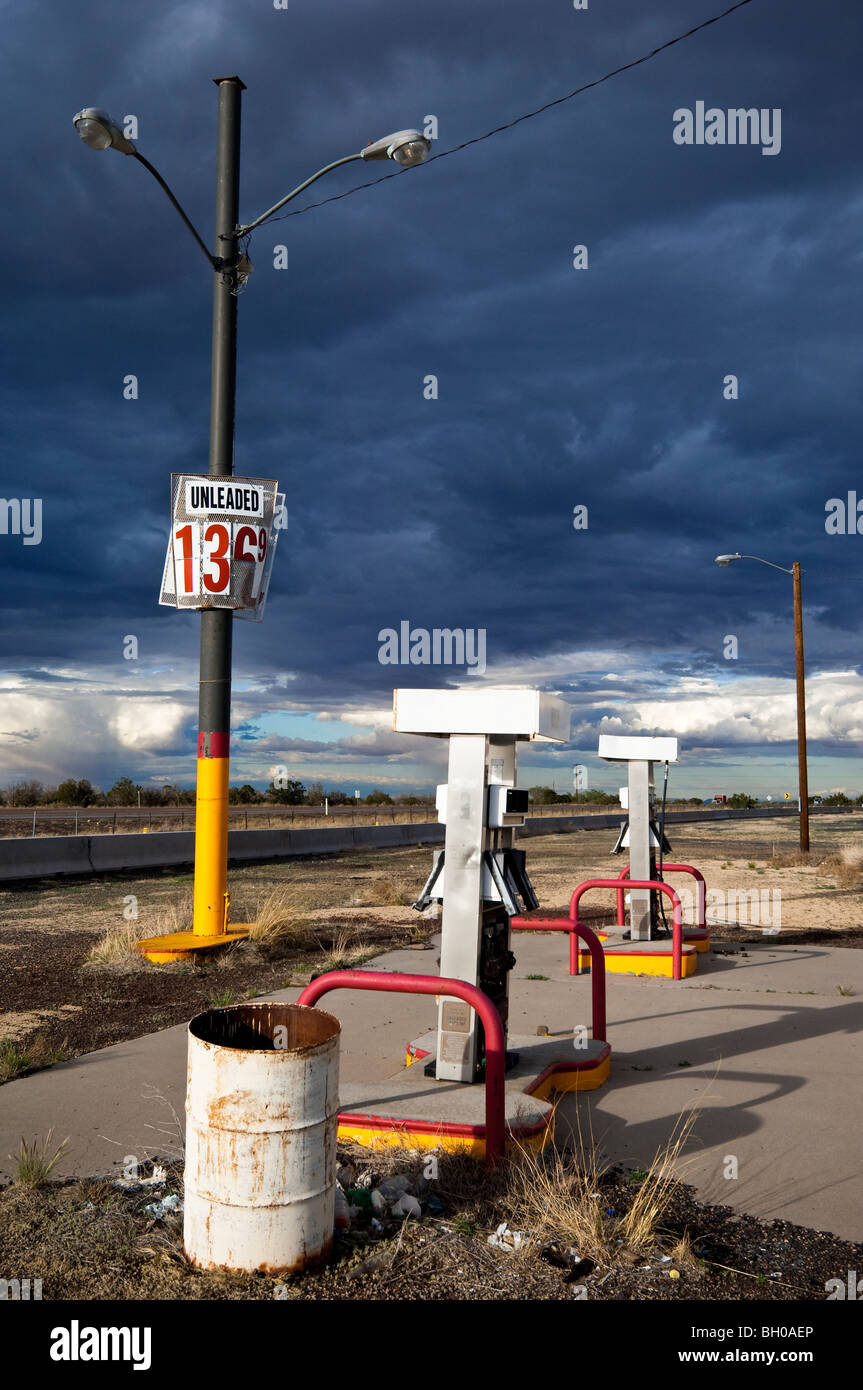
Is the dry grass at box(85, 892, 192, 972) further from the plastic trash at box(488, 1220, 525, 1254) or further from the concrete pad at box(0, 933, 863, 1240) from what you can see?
the plastic trash at box(488, 1220, 525, 1254)

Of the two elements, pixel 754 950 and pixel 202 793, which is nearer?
pixel 202 793

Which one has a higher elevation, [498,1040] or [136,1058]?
[498,1040]

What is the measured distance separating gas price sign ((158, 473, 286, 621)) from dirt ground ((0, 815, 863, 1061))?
3966 millimetres

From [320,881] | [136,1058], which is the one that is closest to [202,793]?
[136,1058]

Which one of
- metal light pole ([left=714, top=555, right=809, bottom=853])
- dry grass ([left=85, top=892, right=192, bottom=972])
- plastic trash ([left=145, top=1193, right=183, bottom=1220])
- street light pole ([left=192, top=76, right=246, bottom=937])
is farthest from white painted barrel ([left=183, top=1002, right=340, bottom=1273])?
metal light pole ([left=714, top=555, right=809, bottom=853])

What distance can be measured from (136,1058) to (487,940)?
110 inches

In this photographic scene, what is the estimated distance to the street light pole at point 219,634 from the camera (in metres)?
11.3

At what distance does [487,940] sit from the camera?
5.67 metres

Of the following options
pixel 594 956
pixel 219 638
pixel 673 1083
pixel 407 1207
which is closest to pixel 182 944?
pixel 219 638

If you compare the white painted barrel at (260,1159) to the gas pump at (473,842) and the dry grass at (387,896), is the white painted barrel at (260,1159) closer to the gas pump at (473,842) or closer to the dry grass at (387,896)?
the gas pump at (473,842)

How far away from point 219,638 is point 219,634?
5 cm
